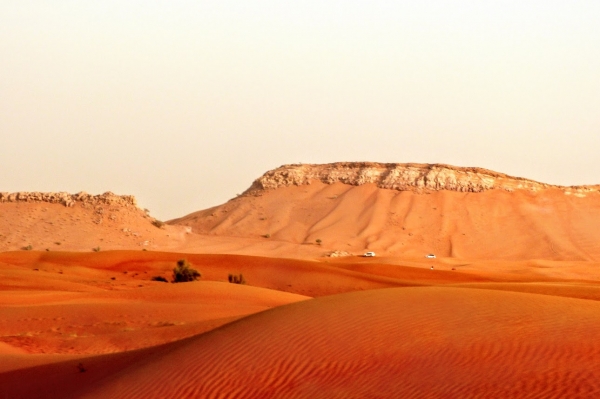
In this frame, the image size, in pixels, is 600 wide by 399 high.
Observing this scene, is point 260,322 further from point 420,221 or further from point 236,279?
point 420,221

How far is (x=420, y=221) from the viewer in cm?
7138

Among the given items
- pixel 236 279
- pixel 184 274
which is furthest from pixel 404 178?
pixel 184 274

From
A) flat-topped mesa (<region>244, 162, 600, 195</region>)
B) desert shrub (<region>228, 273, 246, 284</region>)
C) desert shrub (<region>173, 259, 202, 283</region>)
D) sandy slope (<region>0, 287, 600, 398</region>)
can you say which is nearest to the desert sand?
sandy slope (<region>0, 287, 600, 398</region>)

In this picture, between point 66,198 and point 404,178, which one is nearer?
point 66,198

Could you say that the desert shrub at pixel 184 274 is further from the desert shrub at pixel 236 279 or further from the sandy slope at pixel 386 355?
the sandy slope at pixel 386 355

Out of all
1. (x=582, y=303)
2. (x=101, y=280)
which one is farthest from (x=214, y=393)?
(x=101, y=280)

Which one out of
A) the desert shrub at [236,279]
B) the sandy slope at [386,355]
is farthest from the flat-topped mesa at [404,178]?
the sandy slope at [386,355]

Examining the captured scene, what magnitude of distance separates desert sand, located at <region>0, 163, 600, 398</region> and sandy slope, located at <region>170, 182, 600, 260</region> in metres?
9.52

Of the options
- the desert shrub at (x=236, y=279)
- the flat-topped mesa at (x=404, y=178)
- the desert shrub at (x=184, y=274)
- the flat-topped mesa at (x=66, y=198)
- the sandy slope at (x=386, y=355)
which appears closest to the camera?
the sandy slope at (x=386, y=355)

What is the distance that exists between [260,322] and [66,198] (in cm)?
4561

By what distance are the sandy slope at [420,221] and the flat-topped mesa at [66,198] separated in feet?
48.0

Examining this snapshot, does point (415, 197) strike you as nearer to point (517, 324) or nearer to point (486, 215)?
point (486, 215)

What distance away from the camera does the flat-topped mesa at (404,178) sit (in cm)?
7775

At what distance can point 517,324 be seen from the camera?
35.2ft
